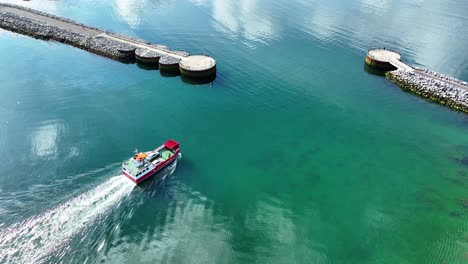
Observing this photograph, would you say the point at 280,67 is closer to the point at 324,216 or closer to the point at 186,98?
the point at 186,98

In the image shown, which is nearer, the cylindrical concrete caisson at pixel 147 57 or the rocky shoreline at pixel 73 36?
the cylindrical concrete caisson at pixel 147 57

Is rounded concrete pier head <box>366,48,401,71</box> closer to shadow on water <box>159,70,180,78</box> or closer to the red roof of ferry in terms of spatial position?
shadow on water <box>159,70,180,78</box>

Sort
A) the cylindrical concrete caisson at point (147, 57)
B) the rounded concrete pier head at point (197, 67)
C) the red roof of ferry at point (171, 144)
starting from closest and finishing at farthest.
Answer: the red roof of ferry at point (171, 144)
the rounded concrete pier head at point (197, 67)
the cylindrical concrete caisson at point (147, 57)

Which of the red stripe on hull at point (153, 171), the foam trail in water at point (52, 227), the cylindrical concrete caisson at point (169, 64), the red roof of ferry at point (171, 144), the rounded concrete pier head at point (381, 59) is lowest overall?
the foam trail in water at point (52, 227)

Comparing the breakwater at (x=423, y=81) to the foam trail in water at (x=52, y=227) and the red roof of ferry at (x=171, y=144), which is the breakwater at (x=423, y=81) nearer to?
the red roof of ferry at (x=171, y=144)

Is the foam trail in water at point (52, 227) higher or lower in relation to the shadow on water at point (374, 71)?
lower

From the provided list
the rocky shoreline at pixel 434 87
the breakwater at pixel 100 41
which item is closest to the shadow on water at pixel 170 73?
the breakwater at pixel 100 41
